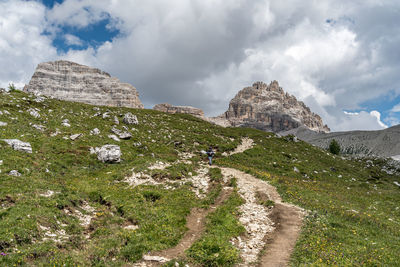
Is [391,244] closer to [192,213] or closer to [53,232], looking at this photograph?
[192,213]

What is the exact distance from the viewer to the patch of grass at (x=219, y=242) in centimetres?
1094

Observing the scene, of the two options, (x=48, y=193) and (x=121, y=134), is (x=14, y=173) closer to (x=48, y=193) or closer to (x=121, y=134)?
(x=48, y=193)

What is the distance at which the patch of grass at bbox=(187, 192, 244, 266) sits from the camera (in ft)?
35.9

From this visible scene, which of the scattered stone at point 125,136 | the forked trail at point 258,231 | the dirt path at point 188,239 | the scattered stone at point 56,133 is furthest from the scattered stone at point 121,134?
the dirt path at point 188,239

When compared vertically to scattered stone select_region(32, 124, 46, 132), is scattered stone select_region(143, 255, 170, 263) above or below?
below

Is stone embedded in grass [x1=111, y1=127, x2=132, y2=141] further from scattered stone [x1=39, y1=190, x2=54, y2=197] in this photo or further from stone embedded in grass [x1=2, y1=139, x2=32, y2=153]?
scattered stone [x1=39, y1=190, x2=54, y2=197]

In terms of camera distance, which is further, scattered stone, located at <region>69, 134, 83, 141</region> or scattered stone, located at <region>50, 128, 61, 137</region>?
scattered stone, located at <region>69, 134, 83, 141</region>

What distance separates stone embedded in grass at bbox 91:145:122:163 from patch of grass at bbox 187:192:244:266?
17.2 meters

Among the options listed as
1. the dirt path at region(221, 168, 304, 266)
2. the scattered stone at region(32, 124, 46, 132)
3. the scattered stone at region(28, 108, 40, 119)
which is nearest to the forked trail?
the dirt path at region(221, 168, 304, 266)

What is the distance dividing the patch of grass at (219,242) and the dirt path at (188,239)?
0.60 metres

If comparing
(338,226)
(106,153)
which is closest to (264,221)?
(338,226)

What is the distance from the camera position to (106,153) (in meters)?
28.8

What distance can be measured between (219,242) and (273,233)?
4504 mm

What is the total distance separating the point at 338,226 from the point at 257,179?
1205cm
